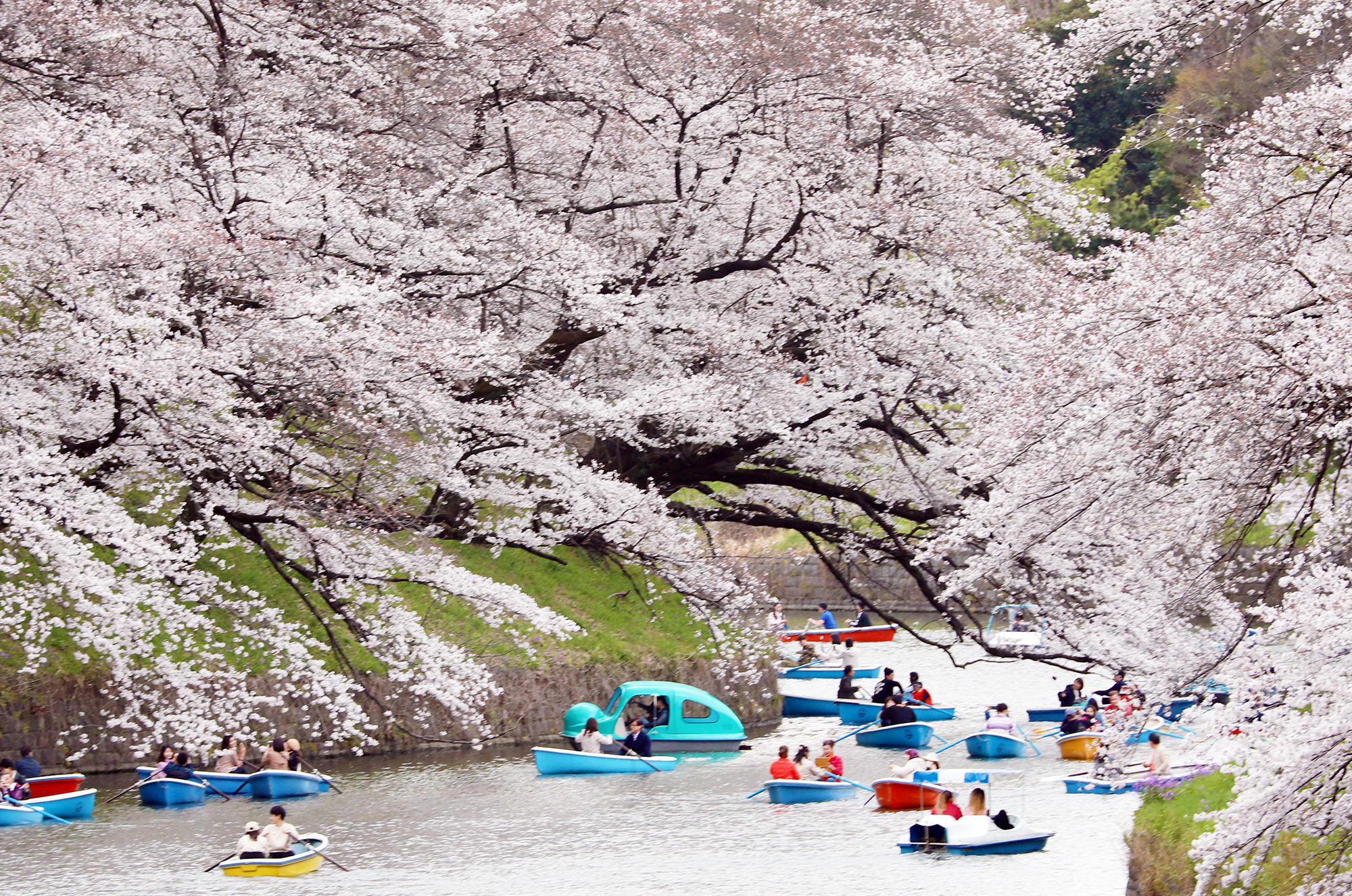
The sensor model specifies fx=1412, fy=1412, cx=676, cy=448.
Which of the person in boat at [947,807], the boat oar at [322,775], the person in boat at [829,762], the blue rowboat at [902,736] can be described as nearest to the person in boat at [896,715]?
the blue rowboat at [902,736]

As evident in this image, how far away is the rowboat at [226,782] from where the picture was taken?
17891 mm

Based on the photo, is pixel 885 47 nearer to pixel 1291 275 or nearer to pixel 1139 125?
pixel 1139 125

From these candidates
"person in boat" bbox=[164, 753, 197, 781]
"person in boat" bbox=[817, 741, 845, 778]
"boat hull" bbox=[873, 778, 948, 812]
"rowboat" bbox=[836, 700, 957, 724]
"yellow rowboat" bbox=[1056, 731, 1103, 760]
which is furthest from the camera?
"rowboat" bbox=[836, 700, 957, 724]

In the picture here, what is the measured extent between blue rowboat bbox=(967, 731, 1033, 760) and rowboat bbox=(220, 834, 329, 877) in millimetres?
12526

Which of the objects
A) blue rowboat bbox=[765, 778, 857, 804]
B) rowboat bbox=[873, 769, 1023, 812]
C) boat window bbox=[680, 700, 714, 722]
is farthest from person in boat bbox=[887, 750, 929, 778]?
boat window bbox=[680, 700, 714, 722]

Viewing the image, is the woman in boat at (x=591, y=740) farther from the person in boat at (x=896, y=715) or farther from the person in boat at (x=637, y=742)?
the person in boat at (x=896, y=715)

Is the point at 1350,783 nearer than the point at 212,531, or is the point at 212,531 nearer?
the point at 1350,783

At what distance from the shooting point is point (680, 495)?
128ft

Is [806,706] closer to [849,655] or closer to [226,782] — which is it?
[849,655]

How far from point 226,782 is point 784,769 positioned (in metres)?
7.40

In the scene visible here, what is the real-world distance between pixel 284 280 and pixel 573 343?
5528 millimetres

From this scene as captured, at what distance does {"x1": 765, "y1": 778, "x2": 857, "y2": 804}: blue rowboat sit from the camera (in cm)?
1922

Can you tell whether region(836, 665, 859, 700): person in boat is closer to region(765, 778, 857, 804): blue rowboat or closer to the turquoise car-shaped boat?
the turquoise car-shaped boat

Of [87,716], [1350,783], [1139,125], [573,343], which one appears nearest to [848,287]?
[573,343]
